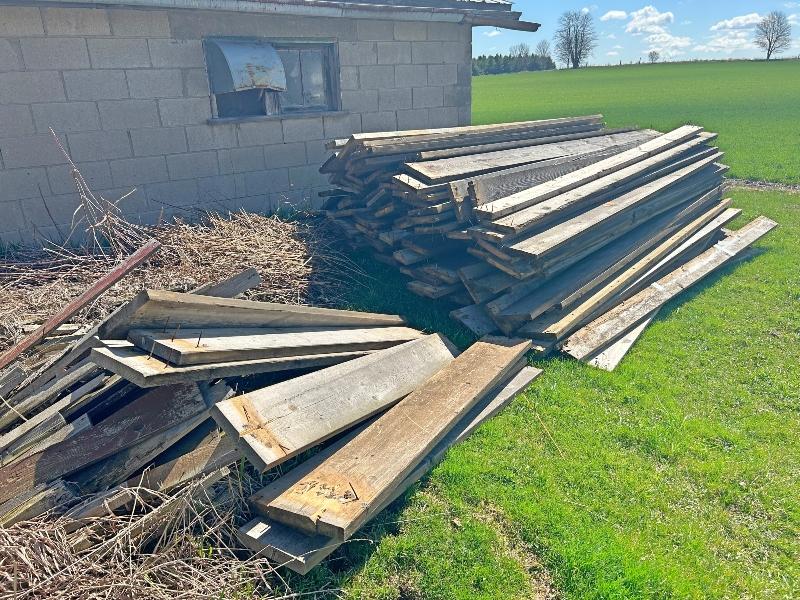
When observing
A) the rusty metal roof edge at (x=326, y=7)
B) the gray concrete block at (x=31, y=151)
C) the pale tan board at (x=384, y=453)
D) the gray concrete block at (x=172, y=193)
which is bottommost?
the pale tan board at (x=384, y=453)

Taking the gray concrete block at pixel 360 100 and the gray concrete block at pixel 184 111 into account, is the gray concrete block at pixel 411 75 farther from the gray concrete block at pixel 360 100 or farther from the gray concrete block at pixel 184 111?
the gray concrete block at pixel 184 111

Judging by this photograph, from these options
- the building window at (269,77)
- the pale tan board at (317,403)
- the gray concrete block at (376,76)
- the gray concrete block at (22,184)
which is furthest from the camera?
the gray concrete block at (376,76)

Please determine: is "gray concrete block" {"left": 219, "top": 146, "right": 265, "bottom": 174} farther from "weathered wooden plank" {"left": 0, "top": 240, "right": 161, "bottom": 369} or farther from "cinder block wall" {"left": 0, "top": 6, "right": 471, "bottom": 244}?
"weathered wooden plank" {"left": 0, "top": 240, "right": 161, "bottom": 369}

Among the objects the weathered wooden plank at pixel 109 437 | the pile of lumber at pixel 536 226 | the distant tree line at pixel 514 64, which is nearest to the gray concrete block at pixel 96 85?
the pile of lumber at pixel 536 226

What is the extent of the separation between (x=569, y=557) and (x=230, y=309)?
8.33ft

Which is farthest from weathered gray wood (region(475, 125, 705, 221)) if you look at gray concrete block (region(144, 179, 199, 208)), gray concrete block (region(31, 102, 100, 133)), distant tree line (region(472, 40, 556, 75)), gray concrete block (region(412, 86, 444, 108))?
distant tree line (region(472, 40, 556, 75))

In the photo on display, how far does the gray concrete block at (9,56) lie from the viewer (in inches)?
239

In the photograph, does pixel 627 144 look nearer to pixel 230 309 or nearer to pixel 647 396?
pixel 647 396

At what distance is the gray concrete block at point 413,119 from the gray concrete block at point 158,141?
3356 millimetres

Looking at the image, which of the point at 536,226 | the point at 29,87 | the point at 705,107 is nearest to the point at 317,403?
the point at 536,226

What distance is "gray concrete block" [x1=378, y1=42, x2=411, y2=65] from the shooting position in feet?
27.7

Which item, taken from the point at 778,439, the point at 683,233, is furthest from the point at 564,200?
the point at 778,439

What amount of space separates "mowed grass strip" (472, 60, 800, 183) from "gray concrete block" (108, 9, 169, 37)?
38.3ft

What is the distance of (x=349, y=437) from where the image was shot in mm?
3580
